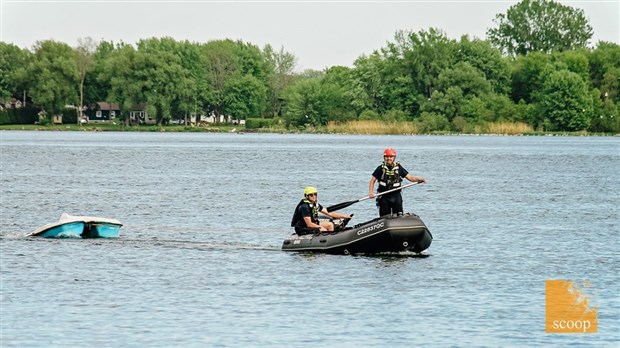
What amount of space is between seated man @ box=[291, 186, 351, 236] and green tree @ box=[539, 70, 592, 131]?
4456 inches

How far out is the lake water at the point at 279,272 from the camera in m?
22.5

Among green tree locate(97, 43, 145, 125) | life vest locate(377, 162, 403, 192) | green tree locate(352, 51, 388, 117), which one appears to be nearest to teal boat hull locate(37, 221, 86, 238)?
life vest locate(377, 162, 403, 192)

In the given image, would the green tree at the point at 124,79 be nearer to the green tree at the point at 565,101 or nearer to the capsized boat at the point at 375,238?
the green tree at the point at 565,101

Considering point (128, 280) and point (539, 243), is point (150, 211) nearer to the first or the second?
point (539, 243)

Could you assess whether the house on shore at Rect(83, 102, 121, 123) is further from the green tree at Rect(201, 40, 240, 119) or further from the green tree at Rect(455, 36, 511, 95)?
the green tree at Rect(455, 36, 511, 95)

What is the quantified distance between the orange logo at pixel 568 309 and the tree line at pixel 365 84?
116096 millimetres

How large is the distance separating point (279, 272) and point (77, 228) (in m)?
8.42

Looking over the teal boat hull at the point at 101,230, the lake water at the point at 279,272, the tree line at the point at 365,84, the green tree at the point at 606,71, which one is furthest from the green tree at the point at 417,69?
the teal boat hull at the point at 101,230

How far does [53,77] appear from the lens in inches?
6363

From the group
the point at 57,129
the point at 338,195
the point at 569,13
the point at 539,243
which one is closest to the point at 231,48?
the point at 57,129

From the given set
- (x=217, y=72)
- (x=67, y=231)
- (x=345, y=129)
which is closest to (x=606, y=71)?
(x=345, y=129)

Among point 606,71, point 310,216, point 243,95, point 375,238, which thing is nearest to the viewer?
point 375,238

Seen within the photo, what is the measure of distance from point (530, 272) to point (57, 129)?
490 feet

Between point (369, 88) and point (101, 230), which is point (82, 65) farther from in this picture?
point (101, 230)
